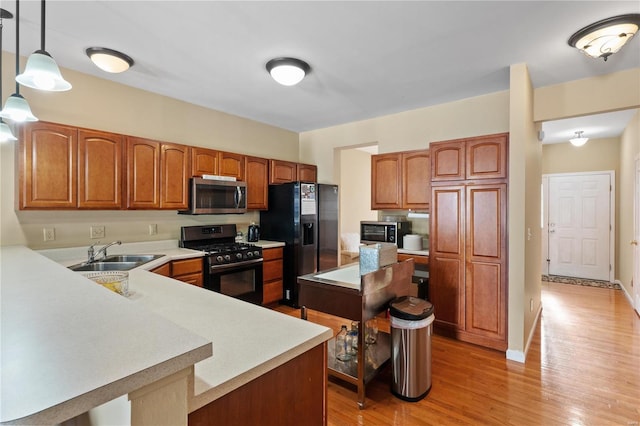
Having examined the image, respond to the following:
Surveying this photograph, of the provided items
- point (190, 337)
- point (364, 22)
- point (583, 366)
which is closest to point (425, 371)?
point (583, 366)

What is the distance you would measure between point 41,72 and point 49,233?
200cm

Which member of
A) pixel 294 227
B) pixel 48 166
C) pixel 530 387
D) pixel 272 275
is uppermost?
pixel 48 166

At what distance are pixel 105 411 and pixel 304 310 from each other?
1.66 meters

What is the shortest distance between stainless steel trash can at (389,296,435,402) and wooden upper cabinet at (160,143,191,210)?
2574 millimetres

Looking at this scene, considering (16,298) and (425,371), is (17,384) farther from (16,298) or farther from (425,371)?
(425,371)

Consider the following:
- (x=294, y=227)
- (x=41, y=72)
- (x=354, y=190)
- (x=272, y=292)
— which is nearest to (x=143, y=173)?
(x=41, y=72)

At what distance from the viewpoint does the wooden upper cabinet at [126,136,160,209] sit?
302cm

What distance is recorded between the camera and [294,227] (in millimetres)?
4113

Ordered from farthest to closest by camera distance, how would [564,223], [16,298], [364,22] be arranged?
[564,223]
[364,22]
[16,298]

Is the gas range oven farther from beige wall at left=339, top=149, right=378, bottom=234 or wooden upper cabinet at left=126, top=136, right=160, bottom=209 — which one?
beige wall at left=339, top=149, right=378, bottom=234

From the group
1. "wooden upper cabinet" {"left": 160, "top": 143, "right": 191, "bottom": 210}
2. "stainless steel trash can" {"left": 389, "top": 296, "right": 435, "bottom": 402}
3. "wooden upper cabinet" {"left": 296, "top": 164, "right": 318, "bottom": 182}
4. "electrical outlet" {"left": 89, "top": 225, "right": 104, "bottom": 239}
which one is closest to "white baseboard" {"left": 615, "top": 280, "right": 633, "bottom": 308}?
"stainless steel trash can" {"left": 389, "top": 296, "right": 435, "bottom": 402}

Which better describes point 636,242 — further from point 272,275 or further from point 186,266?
point 186,266

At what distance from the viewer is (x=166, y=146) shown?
3.27 meters

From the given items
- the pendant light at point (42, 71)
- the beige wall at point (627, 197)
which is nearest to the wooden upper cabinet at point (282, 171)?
the pendant light at point (42, 71)
